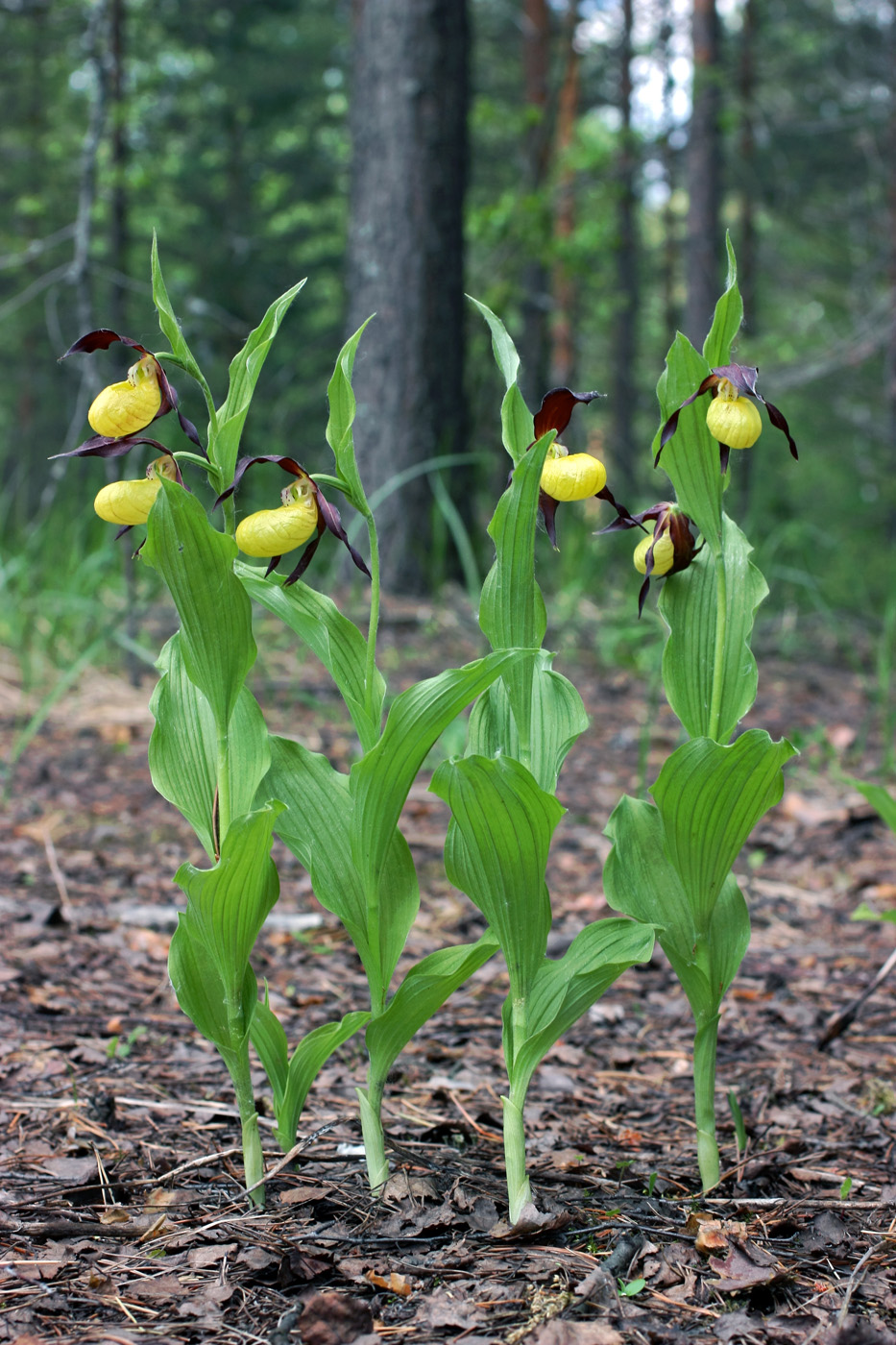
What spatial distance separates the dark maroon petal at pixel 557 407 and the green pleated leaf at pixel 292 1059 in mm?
840

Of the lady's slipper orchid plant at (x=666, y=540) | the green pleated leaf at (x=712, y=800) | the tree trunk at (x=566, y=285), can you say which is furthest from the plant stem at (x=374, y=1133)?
the tree trunk at (x=566, y=285)

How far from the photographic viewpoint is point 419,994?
1332mm

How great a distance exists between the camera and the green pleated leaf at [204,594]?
3.96 feet

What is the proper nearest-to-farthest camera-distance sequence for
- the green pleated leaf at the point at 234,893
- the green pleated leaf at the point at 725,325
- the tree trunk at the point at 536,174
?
1. the green pleated leaf at the point at 234,893
2. the green pleated leaf at the point at 725,325
3. the tree trunk at the point at 536,174

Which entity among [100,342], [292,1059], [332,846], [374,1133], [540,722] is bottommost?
[374,1133]

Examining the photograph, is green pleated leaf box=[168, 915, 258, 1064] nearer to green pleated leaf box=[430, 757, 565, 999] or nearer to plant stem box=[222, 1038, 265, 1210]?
plant stem box=[222, 1038, 265, 1210]

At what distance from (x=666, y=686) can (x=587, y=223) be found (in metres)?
6.32

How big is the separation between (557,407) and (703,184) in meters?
10.7

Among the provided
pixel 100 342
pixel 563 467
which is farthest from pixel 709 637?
pixel 100 342

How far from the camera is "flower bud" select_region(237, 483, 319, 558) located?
1216 mm

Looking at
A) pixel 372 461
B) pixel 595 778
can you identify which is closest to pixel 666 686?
pixel 595 778

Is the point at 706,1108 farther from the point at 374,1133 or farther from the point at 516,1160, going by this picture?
the point at 374,1133

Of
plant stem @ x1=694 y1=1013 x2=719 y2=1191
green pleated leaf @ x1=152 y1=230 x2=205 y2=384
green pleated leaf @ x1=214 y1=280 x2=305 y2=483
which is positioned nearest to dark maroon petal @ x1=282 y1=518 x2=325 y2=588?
green pleated leaf @ x1=214 y1=280 x2=305 y2=483

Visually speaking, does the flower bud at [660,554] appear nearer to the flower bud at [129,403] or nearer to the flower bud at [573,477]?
the flower bud at [573,477]
